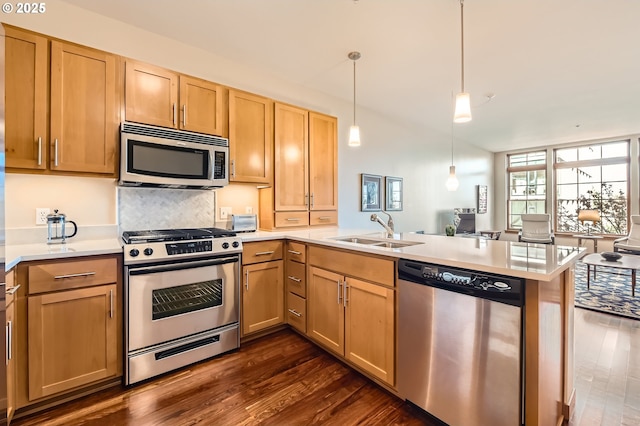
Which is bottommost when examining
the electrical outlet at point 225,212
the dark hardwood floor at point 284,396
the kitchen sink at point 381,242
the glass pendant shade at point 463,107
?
the dark hardwood floor at point 284,396

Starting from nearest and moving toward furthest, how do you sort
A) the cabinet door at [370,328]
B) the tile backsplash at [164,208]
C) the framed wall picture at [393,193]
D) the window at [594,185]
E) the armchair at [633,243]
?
the cabinet door at [370,328] → the tile backsplash at [164,208] → the framed wall picture at [393,193] → the armchair at [633,243] → the window at [594,185]

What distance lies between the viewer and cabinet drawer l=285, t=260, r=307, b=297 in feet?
7.98

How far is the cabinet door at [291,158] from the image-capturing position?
2977mm

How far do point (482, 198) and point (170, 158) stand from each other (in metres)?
7.36

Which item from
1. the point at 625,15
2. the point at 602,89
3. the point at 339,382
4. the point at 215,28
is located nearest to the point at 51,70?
the point at 215,28

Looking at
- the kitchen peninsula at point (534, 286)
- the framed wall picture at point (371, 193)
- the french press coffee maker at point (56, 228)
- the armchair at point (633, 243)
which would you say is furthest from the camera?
the armchair at point (633, 243)

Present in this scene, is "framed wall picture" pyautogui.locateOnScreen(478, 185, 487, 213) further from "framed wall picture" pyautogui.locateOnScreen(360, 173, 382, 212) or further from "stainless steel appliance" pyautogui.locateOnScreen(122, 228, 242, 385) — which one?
"stainless steel appliance" pyautogui.locateOnScreen(122, 228, 242, 385)

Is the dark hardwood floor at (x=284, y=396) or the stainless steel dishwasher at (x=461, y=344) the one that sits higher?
the stainless steel dishwasher at (x=461, y=344)

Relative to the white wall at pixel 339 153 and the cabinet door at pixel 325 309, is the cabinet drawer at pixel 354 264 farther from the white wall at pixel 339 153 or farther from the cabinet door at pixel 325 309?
the white wall at pixel 339 153

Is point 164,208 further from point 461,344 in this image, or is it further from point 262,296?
point 461,344

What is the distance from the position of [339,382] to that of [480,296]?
1.12m

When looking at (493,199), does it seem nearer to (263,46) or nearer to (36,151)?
(263,46)

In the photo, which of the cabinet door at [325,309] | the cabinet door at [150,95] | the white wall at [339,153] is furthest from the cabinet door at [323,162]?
the cabinet door at [150,95]

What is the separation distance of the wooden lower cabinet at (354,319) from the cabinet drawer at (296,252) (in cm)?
14
